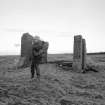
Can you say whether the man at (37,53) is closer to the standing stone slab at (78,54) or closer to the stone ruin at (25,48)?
the standing stone slab at (78,54)

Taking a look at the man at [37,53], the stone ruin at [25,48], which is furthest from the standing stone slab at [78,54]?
the man at [37,53]

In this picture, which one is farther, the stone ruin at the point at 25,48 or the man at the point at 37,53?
the stone ruin at the point at 25,48

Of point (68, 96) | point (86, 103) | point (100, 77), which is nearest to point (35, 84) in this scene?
point (68, 96)

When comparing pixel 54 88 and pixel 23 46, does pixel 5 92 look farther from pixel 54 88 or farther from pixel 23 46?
pixel 23 46

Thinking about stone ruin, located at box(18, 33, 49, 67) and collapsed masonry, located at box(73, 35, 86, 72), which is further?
stone ruin, located at box(18, 33, 49, 67)

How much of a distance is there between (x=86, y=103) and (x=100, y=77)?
5.29 m

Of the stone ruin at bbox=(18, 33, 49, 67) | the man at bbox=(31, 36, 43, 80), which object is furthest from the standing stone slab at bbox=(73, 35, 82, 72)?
the man at bbox=(31, 36, 43, 80)

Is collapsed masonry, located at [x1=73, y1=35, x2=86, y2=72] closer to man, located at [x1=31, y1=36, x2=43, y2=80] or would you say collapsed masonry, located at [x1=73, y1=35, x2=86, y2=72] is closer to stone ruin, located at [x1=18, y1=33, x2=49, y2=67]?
stone ruin, located at [x1=18, y1=33, x2=49, y2=67]

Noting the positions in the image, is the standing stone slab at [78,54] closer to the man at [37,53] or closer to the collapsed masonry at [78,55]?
the collapsed masonry at [78,55]

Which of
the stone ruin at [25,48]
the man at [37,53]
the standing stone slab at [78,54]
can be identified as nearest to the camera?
the man at [37,53]

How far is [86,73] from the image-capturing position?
1290 centimetres

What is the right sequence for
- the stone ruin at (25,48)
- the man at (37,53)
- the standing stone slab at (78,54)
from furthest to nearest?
the stone ruin at (25,48)
the standing stone slab at (78,54)
the man at (37,53)

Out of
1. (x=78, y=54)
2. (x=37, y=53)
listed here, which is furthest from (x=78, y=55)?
(x=37, y=53)

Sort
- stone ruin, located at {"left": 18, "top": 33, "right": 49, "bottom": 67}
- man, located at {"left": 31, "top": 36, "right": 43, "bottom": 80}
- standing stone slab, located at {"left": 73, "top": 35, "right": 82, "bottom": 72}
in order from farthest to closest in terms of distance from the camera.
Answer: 1. stone ruin, located at {"left": 18, "top": 33, "right": 49, "bottom": 67}
2. standing stone slab, located at {"left": 73, "top": 35, "right": 82, "bottom": 72}
3. man, located at {"left": 31, "top": 36, "right": 43, "bottom": 80}
